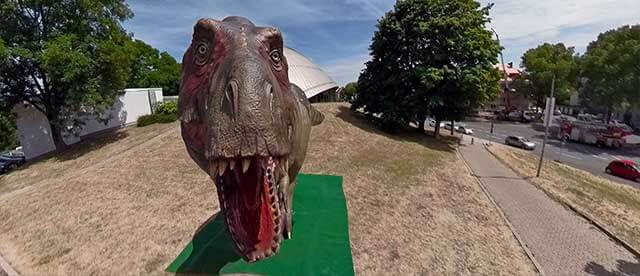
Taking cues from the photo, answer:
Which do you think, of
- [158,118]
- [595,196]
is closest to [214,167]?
[595,196]

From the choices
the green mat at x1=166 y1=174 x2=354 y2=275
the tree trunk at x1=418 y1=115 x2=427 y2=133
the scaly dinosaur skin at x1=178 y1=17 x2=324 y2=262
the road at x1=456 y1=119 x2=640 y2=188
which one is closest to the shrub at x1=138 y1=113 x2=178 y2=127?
the green mat at x1=166 y1=174 x2=354 y2=275

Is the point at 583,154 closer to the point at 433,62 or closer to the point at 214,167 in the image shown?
the point at 433,62

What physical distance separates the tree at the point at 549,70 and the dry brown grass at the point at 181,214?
42.5 metres

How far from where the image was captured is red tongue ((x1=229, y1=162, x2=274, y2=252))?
2.65 m

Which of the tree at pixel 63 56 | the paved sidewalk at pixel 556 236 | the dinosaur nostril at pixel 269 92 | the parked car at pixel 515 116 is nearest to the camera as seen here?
the dinosaur nostril at pixel 269 92

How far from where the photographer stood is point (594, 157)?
88.9ft

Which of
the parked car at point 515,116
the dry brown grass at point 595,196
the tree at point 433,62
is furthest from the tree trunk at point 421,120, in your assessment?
the parked car at point 515,116

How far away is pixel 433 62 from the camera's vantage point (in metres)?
20.8

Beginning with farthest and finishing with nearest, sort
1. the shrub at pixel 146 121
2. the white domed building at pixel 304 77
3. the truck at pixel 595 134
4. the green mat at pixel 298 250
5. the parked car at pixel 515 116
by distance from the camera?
the parked car at pixel 515 116 → the white domed building at pixel 304 77 → the truck at pixel 595 134 → the shrub at pixel 146 121 → the green mat at pixel 298 250

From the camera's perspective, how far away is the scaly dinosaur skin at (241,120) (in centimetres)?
213

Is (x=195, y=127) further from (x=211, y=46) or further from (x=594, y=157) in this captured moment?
(x=594, y=157)

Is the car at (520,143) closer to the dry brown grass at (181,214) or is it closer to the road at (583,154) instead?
the road at (583,154)

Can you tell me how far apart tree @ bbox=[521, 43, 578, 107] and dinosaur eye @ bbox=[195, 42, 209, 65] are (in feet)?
184

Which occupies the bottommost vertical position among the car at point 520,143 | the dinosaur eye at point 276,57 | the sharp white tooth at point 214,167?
the car at point 520,143
